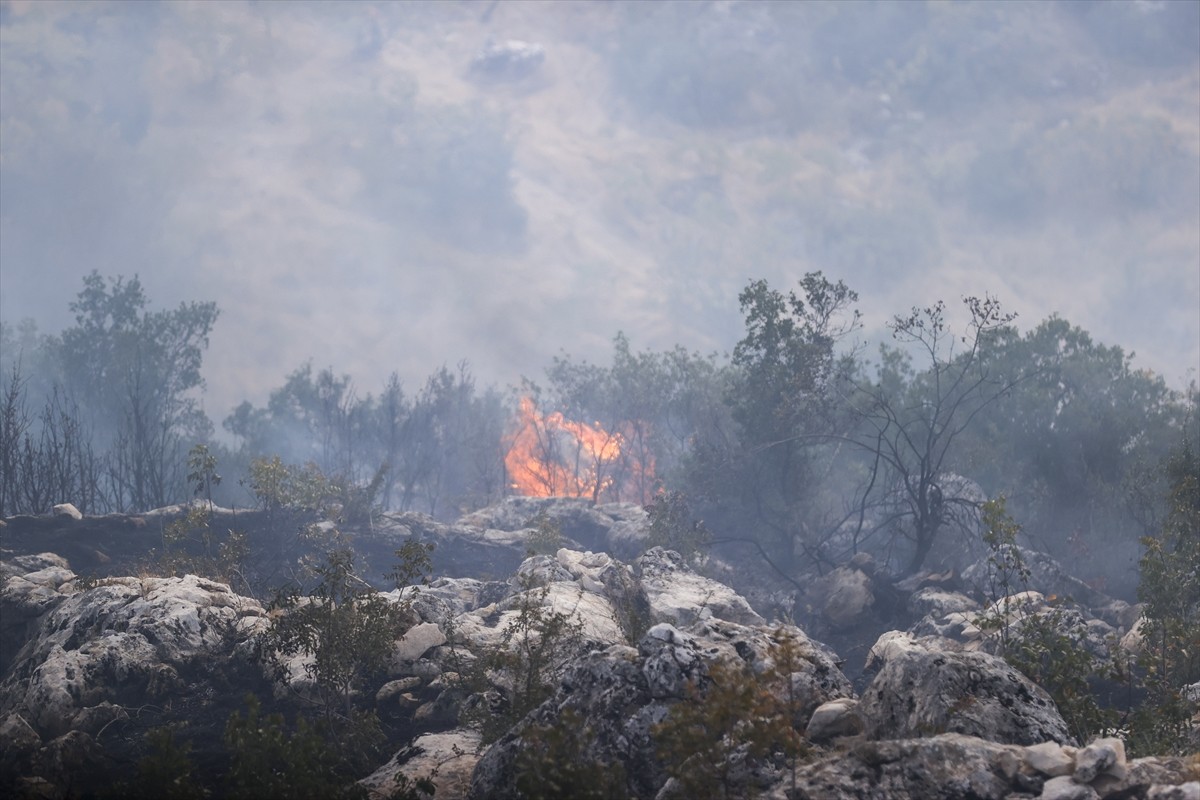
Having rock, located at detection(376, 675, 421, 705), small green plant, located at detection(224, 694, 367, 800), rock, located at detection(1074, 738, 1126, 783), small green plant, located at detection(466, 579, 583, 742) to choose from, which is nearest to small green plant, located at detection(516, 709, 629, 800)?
small green plant, located at detection(224, 694, 367, 800)

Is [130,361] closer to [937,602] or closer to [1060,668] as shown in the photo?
[937,602]

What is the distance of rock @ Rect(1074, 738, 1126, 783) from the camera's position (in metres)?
7.78

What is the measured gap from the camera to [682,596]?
914 inches

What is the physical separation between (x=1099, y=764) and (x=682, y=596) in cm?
1563

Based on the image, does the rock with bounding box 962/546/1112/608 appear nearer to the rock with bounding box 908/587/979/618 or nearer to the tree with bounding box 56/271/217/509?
the rock with bounding box 908/587/979/618

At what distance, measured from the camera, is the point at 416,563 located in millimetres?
15094

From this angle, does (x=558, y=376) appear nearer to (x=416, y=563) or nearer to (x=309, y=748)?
(x=416, y=563)

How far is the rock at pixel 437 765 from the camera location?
10867 millimetres

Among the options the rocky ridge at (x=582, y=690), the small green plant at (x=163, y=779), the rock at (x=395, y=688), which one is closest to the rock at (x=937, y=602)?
the rocky ridge at (x=582, y=690)

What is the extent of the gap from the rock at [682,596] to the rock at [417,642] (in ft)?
19.6

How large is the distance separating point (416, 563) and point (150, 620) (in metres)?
4.85

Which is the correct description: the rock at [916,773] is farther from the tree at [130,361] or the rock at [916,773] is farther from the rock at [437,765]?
the tree at [130,361]

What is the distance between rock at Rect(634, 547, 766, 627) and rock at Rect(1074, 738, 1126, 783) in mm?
12805

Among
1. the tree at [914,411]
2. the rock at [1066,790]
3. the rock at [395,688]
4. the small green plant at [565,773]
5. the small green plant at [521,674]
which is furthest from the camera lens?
the tree at [914,411]
